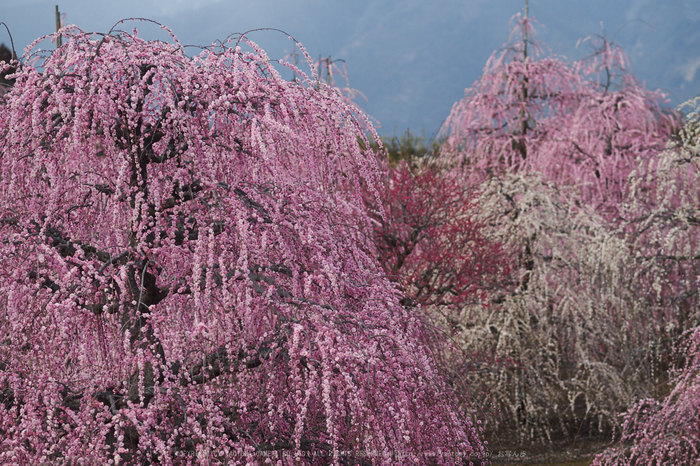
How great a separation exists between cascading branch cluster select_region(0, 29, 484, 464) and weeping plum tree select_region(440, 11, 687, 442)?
2.90 metres

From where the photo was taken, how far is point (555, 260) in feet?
27.8

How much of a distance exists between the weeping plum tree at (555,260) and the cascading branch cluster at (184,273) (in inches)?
114

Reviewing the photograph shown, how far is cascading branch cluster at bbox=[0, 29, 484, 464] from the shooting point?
3.17 meters

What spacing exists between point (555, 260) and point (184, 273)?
610 centimetres

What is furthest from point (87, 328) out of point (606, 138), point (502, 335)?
point (606, 138)

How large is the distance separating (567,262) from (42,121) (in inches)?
265

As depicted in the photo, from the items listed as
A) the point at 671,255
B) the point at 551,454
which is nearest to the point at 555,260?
the point at 671,255

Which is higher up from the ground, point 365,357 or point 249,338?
point 249,338

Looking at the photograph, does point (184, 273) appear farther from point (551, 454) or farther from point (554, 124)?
point (554, 124)

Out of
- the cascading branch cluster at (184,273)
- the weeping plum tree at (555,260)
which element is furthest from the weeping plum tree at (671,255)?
the cascading branch cluster at (184,273)

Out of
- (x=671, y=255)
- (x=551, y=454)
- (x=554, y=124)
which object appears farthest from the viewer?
(x=554, y=124)

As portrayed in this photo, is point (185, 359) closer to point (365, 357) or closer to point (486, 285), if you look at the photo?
point (365, 357)

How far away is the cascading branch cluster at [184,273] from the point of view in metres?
3.17

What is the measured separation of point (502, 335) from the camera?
796cm
